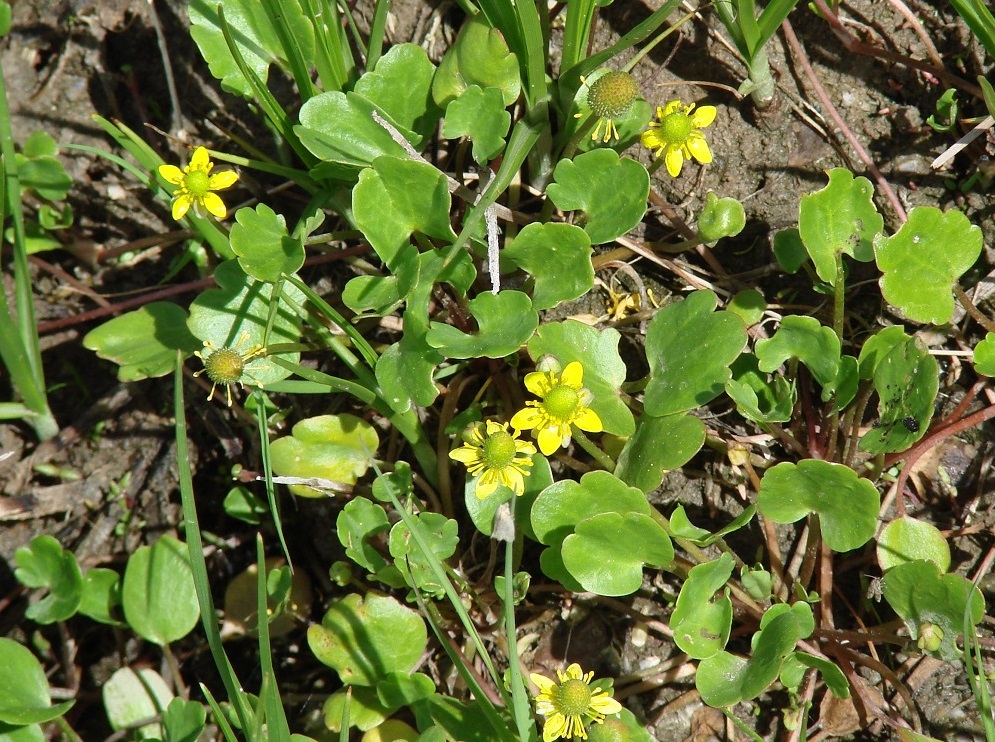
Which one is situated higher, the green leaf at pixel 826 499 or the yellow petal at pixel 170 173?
the yellow petal at pixel 170 173

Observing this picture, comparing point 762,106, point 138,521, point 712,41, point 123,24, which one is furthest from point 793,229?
point 123,24

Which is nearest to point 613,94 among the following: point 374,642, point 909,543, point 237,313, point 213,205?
point 213,205

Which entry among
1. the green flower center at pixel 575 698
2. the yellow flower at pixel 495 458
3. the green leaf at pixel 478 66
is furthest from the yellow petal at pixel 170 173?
the green flower center at pixel 575 698

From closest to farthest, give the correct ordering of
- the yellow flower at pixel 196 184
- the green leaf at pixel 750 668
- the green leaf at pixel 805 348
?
the green leaf at pixel 750 668 → the green leaf at pixel 805 348 → the yellow flower at pixel 196 184

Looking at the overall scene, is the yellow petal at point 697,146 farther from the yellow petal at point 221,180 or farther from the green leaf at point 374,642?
the green leaf at point 374,642

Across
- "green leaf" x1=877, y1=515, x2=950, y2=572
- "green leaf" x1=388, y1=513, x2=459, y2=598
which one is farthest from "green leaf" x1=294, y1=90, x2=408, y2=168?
"green leaf" x1=877, y1=515, x2=950, y2=572

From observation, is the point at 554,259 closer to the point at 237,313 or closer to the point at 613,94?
the point at 613,94
